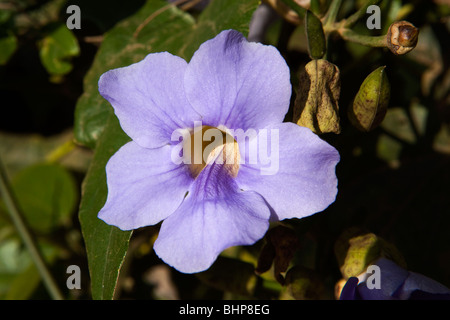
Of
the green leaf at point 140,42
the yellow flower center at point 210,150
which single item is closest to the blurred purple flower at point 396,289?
the yellow flower center at point 210,150

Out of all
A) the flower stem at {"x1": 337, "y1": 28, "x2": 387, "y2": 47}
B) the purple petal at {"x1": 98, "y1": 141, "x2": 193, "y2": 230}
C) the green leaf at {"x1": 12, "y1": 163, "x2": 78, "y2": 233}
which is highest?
the flower stem at {"x1": 337, "y1": 28, "x2": 387, "y2": 47}

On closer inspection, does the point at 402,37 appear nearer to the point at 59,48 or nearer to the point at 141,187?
the point at 141,187

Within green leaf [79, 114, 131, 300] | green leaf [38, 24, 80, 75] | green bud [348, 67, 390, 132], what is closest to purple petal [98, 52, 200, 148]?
green leaf [79, 114, 131, 300]

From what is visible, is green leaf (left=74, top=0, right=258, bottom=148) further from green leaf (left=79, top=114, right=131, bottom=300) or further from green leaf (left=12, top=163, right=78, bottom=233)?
green leaf (left=12, top=163, right=78, bottom=233)

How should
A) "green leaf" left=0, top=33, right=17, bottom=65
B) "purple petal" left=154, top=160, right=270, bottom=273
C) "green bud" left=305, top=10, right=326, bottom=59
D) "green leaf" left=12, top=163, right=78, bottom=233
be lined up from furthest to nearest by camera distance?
"green leaf" left=12, top=163, right=78, bottom=233, "green leaf" left=0, top=33, right=17, bottom=65, "green bud" left=305, top=10, right=326, bottom=59, "purple petal" left=154, top=160, right=270, bottom=273

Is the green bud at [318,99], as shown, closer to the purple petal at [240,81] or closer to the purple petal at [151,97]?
the purple petal at [240,81]

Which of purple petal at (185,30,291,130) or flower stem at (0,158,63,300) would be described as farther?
flower stem at (0,158,63,300)
